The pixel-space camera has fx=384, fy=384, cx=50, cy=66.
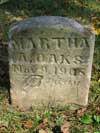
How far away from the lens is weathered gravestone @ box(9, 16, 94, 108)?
4.02 m

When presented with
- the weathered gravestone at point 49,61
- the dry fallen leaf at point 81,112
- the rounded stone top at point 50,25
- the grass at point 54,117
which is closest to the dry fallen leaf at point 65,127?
the grass at point 54,117

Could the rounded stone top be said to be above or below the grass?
above

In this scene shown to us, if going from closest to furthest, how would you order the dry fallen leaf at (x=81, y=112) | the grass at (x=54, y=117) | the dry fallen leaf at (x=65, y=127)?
the dry fallen leaf at (x=65, y=127) → the grass at (x=54, y=117) → the dry fallen leaf at (x=81, y=112)

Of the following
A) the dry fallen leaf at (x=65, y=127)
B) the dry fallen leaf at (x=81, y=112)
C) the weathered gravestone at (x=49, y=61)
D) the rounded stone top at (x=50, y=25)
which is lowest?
the dry fallen leaf at (x=65, y=127)

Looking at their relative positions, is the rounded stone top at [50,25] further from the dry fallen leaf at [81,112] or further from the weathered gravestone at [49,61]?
the dry fallen leaf at [81,112]

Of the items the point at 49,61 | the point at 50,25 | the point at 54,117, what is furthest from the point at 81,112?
the point at 50,25

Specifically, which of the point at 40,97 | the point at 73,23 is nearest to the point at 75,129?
the point at 40,97

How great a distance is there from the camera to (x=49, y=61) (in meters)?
4.25

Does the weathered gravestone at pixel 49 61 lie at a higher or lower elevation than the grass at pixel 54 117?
higher

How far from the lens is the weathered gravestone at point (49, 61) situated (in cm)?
402

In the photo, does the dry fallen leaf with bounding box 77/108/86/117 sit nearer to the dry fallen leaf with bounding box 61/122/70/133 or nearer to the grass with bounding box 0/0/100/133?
the grass with bounding box 0/0/100/133

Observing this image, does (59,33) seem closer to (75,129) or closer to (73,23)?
(73,23)

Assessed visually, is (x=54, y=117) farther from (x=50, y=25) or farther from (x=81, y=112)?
(x=50, y=25)

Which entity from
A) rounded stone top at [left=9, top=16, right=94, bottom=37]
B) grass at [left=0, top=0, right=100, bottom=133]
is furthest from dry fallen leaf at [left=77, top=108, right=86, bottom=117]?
rounded stone top at [left=9, top=16, right=94, bottom=37]
